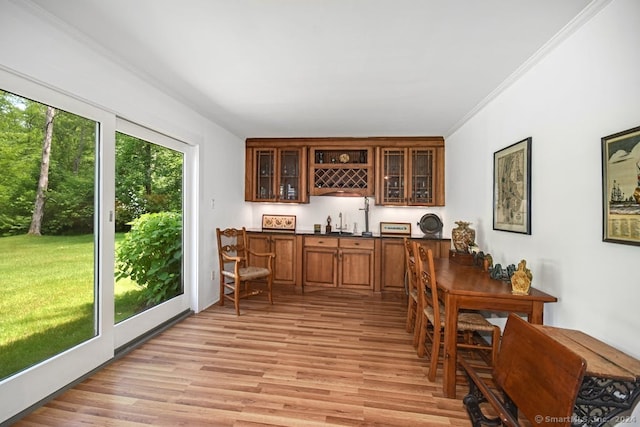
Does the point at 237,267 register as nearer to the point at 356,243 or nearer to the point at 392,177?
the point at 356,243

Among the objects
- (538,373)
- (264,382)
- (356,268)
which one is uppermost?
(538,373)

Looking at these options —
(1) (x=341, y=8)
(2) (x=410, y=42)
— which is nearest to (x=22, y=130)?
(1) (x=341, y=8)

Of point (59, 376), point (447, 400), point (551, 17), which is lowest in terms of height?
point (447, 400)

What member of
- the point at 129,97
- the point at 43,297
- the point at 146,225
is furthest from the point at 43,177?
the point at 146,225

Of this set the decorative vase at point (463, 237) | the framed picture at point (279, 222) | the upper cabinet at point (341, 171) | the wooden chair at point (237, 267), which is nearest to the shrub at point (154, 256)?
the wooden chair at point (237, 267)

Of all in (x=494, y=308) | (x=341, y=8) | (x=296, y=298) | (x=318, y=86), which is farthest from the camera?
(x=296, y=298)

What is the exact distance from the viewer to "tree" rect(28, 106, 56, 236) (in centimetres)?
193

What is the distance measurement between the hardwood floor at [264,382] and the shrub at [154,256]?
0.45 meters

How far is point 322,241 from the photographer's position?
450cm

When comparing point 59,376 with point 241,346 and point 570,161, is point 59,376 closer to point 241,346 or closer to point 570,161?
point 241,346

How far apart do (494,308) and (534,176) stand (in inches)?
41.3

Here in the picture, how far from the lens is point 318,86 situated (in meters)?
2.70

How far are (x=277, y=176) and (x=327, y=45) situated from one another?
2905 mm

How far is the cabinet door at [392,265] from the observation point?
4.34 meters
